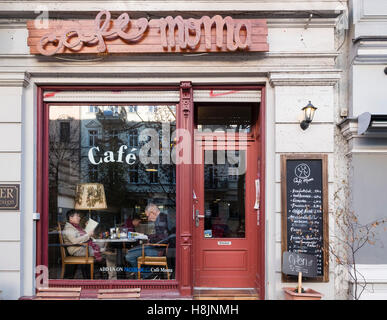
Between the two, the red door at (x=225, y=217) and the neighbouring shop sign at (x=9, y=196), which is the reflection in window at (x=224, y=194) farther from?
the neighbouring shop sign at (x=9, y=196)

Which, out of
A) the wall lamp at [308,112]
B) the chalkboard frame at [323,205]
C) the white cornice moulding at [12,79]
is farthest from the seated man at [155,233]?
the white cornice moulding at [12,79]

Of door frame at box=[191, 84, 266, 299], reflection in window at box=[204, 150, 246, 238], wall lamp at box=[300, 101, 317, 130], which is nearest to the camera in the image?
wall lamp at box=[300, 101, 317, 130]

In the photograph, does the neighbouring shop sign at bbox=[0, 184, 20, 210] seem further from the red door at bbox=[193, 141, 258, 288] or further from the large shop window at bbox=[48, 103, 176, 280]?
the red door at bbox=[193, 141, 258, 288]

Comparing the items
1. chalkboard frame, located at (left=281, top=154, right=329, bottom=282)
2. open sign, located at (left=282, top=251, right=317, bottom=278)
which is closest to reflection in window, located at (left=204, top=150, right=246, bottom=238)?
chalkboard frame, located at (left=281, top=154, right=329, bottom=282)

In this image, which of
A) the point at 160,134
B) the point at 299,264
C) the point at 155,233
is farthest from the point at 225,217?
the point at 160,134

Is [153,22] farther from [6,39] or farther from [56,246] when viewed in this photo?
[56,246]

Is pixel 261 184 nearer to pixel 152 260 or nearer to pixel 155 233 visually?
pixel 155 233

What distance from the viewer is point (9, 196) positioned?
5.92 meters

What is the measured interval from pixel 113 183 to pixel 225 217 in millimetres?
2067

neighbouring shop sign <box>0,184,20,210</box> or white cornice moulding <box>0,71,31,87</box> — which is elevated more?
white cornice moulding <box>0,71,31,87</box>

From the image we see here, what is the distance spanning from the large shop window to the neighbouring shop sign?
1.85ft

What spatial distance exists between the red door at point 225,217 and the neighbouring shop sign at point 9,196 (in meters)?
2.93

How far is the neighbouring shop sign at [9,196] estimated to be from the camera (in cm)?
591

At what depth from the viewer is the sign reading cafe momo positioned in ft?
19.2
